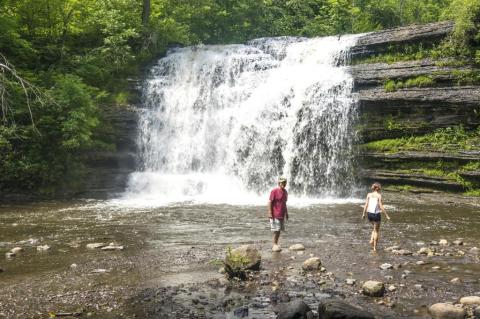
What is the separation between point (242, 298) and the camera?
25.8 feet

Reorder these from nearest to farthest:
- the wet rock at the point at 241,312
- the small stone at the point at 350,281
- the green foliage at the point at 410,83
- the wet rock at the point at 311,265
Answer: the wet rock at the point at 241,312
the small stone at the point at 350,281
the wet rock at the point at 311,265
the green foliage at the point at 410,83

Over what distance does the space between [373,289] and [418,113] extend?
16405mm

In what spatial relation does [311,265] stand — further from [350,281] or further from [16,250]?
[16,250]

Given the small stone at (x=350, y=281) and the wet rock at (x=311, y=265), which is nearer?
the small stone at (x=350, y=281)

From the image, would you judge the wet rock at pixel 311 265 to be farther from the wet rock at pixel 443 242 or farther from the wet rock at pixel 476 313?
the wet rock at pixel 443 242

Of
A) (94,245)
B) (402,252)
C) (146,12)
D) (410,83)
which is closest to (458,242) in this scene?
(402,252)

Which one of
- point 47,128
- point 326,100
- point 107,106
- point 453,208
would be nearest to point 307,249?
point 453,208

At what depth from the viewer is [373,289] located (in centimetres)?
781

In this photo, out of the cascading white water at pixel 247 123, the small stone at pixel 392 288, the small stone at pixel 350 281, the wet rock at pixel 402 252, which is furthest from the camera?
the cascading white water at pixel 247 123

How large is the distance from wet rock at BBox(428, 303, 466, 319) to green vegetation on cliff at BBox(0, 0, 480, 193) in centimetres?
1133

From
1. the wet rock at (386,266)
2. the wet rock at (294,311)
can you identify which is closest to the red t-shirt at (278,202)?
the wet rock at (386,266)

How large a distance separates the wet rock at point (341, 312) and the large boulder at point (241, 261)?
2.38m

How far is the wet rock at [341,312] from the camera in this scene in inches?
256

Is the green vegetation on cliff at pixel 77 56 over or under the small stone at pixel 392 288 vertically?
over
